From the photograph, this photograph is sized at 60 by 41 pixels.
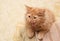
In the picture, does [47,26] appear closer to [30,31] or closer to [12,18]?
[30,31]

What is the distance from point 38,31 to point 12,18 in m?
0.56

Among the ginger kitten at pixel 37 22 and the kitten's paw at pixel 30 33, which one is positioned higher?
the ginger kitten at pixel 37 22

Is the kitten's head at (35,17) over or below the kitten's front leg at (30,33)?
over

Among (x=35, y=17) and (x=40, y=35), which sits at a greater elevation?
(x=35, y=17)

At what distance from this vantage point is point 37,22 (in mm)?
1074

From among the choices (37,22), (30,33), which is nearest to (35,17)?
(37,22)

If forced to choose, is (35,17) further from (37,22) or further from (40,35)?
(40,35)

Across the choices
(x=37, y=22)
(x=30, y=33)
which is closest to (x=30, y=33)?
(x=30, y=33)

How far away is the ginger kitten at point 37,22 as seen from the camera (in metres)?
1.07

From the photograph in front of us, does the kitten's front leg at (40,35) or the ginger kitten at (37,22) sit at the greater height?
the ginger kitten at (37,22)

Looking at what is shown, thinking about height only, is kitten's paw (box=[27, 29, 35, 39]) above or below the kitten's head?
below

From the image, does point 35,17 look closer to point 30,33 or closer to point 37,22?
point 37,22

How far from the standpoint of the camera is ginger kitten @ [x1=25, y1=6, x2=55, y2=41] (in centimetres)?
107

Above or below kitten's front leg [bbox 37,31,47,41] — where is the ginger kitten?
above
